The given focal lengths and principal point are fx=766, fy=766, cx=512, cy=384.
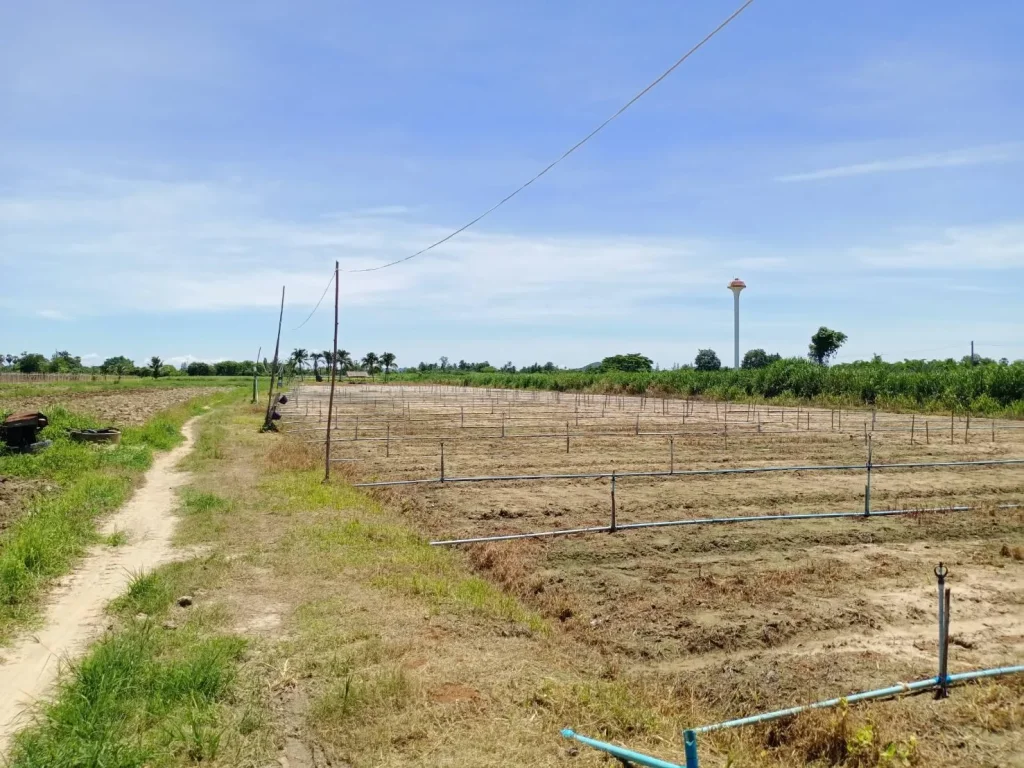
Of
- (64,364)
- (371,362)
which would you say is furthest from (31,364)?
(371,362)

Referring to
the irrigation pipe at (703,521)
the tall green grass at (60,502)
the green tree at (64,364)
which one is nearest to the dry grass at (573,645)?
the irrigation pipe at (703,521)

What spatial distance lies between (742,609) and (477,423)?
26048 mm

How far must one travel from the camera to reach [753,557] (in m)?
9.37

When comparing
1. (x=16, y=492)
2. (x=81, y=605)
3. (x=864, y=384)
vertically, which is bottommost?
(x=81, y=605)

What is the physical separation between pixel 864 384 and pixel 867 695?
4050 cm

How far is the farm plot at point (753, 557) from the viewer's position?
6.23m

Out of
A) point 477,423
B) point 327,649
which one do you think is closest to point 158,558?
point 327,649

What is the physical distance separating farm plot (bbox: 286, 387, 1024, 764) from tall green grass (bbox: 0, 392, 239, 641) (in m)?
4.59

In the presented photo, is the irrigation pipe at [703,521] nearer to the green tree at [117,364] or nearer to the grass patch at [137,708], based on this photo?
the grass patch at [137,708]

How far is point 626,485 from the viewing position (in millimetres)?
15117

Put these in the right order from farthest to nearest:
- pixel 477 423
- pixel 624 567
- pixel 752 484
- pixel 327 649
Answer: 1. pixel 477 423
2. pixel 752 484
3. pixel 624 567
4. pixel 327 649

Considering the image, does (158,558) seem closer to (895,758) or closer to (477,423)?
(895,758)

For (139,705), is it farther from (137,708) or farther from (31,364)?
(31,364)

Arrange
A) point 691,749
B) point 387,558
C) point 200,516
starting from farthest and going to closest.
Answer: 1. point 200,516
2. point 387,558
3. point 691,749
